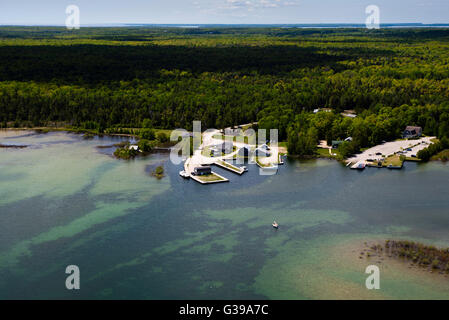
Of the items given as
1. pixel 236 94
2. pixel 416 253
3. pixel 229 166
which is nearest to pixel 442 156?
pixel 229 166

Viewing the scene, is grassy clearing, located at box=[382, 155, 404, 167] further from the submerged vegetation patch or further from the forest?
the submerged vegetation patch

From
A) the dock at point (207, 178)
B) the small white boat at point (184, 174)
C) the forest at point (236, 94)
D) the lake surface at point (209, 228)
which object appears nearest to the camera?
the lake surface at point (209, 228)

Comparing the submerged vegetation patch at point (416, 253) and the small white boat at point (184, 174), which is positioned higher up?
the small white boat at point (184, 174)
